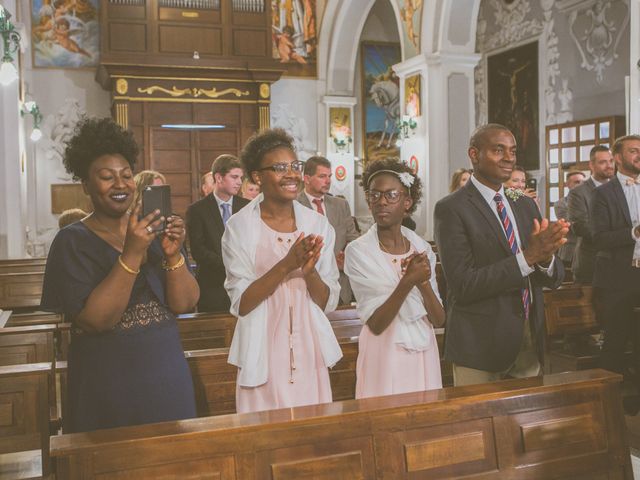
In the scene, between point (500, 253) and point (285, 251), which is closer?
Result: point (285, 251)

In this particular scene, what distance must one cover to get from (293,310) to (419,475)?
88cm

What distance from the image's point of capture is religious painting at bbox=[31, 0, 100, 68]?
14781mm

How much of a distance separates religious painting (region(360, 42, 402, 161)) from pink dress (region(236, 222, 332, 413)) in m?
15.0

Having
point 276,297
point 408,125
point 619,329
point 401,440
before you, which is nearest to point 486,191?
point 276,297

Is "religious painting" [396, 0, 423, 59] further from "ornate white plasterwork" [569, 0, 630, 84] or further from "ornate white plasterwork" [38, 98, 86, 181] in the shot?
"ornate white plasterwork" [38, 98, 86, 181]

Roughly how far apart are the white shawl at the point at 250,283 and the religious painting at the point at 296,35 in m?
14.1

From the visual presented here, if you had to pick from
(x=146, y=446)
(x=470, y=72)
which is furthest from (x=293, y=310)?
(x=470, y=72)

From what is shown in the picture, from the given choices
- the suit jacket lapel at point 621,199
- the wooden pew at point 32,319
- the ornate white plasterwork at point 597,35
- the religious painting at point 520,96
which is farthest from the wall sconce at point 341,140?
the suit jacket lapel at point 621,199

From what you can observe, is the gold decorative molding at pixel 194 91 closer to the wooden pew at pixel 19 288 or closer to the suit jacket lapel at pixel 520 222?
the wooden pew at pixel 19 288

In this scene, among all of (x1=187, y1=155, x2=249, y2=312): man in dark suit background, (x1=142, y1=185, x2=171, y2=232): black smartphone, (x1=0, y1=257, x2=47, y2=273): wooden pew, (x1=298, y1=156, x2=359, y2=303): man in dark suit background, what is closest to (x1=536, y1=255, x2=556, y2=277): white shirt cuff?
(x1=142, y1=185, x2=171, y2=232): black smartphone

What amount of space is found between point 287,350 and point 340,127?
14.4 m

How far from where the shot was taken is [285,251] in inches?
111

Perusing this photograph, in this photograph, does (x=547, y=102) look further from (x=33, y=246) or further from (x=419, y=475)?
(x=419, y=475)

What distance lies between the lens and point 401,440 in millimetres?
2154
